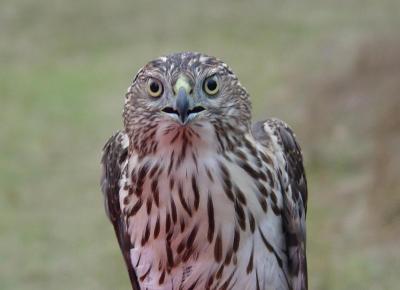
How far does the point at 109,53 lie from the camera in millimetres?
20016

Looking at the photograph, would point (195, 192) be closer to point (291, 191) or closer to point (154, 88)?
point (154, 88)

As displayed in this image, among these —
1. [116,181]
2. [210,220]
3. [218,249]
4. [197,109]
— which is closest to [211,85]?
[197,109]

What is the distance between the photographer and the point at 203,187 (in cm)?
440

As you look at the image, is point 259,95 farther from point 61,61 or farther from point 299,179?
point 299,179

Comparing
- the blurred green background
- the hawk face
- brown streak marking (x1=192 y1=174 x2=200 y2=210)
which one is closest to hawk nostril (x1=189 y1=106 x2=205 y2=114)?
the hawk face

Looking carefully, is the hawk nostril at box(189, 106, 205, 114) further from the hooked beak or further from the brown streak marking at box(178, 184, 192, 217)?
the brown streak marking at box(178, 184, 192, 217)

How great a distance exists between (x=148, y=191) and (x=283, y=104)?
32.5ft

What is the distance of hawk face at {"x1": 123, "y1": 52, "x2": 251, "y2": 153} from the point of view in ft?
13.4

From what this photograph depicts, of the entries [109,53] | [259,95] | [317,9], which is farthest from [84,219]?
[317,9]

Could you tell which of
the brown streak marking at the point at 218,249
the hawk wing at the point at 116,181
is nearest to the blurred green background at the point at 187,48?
the hawk wing at the point at 116,181

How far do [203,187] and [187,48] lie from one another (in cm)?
1466

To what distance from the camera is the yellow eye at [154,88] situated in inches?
167

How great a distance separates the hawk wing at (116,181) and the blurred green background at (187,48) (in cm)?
325

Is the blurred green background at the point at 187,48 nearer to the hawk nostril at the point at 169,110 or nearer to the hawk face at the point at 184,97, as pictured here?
the hawk face at the point at 184,97
